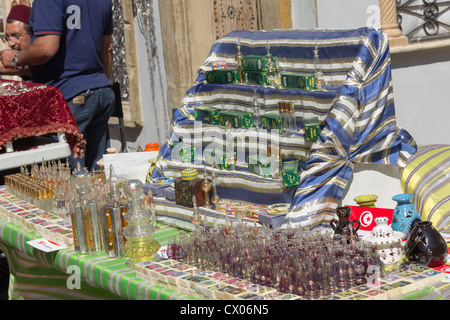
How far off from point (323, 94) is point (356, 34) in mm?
338

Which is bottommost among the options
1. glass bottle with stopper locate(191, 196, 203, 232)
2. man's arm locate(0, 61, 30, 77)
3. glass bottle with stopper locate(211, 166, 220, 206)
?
glass bottle with stopper locate(191, 196, 203, 232)

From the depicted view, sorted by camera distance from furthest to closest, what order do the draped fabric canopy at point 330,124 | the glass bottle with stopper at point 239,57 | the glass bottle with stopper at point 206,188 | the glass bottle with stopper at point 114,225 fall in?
the glass bottle with stopper at point 239,57, the glass bottle with stopper at point 206,188, the draped fabric canopy at point 330,124, the glass bottle with stopper at point 114,225

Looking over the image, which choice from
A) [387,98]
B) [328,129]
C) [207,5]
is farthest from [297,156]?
[207,5]

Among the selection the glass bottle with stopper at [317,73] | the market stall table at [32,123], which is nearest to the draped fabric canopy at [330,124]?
the glass bottle with stopper at [317,73]

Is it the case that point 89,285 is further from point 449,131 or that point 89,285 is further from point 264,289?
point 449,131

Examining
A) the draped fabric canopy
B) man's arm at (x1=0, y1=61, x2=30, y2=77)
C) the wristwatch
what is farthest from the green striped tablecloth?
man's arm at (x1=0, y1=61, x2=30, y2=77)

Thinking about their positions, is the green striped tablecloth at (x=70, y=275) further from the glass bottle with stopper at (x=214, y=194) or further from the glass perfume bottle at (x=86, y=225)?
the glass bottle with stopper at (x=214, y=194)

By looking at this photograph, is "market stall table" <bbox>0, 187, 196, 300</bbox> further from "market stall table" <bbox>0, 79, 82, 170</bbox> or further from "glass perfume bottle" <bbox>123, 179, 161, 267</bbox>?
"market stall table" <bbox>0, 79, 82, 170</bbox>

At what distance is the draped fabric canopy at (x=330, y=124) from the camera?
10.5 ft

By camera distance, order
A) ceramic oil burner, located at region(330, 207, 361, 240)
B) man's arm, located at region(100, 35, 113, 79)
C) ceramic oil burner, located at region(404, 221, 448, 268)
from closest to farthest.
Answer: ceramic oil burner, located at region(404, 221, 448, 268)
ceramic oil burner, located at region(330, 207, 361, 240)
man's arm, located at region(100, 35, 113, 79)

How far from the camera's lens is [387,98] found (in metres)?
3.33

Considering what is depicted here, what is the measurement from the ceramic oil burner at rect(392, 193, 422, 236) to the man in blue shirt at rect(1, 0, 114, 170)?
2.76 metres

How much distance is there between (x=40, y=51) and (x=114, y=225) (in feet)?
7.76

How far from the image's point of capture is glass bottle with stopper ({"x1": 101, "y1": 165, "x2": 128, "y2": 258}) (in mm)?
2990
